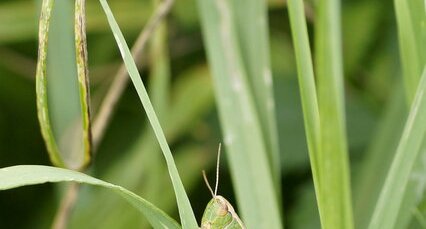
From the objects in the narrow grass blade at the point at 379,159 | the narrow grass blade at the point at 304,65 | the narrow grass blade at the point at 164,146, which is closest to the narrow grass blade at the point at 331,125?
the narrow grass blade at the point at 304,65

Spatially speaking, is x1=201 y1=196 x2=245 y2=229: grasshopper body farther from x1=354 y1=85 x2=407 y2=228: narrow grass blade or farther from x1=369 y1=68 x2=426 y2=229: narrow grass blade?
x1=354 y1=85 x2=407 y2=228: narrow grass blade

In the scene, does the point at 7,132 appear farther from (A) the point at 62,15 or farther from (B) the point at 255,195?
(B) the point at 255,195

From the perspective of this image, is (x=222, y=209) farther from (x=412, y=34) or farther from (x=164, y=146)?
(x=412, y=34)

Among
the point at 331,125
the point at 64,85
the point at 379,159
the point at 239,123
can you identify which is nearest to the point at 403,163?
the point at 331,125

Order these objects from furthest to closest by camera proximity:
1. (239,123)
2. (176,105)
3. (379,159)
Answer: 1. (176,105)
2. (379,159)
3. (239,123)

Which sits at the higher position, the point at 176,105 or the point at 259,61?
the point at 259,61

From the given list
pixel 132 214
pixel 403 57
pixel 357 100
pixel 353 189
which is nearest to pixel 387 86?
pixel 357 100

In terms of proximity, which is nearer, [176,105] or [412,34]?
[412,34]

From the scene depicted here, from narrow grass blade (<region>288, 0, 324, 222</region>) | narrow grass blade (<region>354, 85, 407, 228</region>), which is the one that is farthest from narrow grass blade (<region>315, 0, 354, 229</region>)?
narrow grass blade (<region>354, 85, 407, 228</region>)
